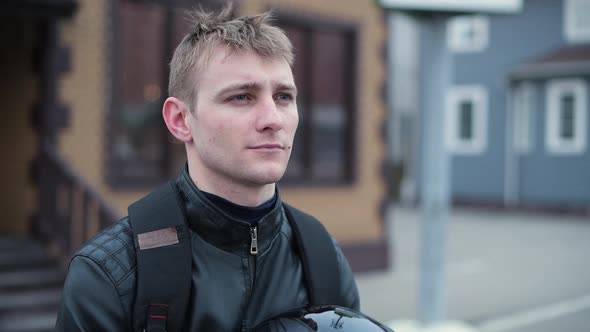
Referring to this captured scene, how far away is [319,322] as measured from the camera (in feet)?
5.51

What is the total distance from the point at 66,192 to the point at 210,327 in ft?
17.1

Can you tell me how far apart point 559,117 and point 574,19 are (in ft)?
12.2

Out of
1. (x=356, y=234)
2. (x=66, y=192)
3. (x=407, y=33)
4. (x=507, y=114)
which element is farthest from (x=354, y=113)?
(x=407, y=33)

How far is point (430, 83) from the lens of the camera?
6020mm

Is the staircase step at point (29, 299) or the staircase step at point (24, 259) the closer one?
the staircase step at point (29, 299)

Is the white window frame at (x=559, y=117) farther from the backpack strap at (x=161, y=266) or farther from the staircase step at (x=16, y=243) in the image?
the backpack strap at (x=161, y=266)

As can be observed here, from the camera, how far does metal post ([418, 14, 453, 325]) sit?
582 centimetres

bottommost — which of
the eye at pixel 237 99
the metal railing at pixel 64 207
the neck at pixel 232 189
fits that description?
the metal railing at pixel 64 207

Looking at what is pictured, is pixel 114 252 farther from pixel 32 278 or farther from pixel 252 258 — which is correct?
pixel 32 278

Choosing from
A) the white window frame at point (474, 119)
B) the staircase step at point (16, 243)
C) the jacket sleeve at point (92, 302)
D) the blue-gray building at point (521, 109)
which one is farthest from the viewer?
the white window frame at point (474, 119)

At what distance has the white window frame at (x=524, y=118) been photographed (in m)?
23.9

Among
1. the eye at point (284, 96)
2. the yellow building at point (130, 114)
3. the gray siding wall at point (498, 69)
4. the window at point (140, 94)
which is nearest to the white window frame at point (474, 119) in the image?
the gray siding wall at point (498, 69)

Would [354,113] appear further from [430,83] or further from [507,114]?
[507,114]

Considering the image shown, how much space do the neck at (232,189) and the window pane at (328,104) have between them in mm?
8510
